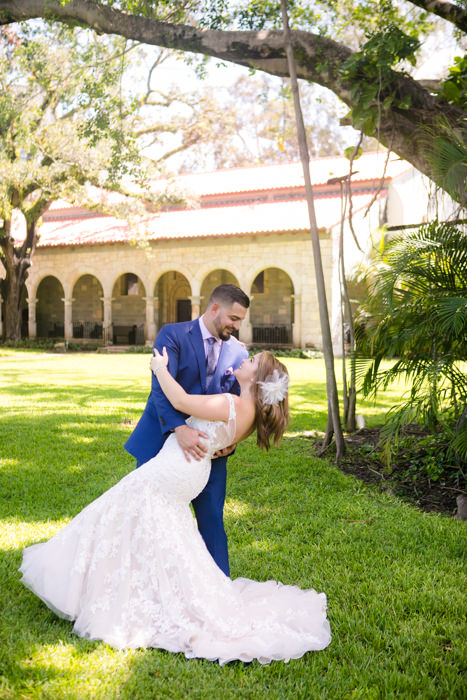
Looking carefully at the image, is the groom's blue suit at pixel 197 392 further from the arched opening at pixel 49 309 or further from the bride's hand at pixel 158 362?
the arched opening at pixel 49 309

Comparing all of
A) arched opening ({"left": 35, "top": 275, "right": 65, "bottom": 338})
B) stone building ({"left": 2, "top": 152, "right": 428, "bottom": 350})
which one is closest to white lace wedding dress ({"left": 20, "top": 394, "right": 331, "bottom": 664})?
stone building ({"left": 2, "top": 152, "right": 428, "bottom": 350})

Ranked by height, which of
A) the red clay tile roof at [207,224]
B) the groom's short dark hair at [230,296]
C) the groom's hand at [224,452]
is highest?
the red clay tile roof at [207,224]

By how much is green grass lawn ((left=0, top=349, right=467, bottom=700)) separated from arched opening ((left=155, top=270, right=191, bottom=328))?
19.5 meters

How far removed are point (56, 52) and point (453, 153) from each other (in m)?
14.2

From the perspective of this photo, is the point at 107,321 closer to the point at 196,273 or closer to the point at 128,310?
the point at 128,310

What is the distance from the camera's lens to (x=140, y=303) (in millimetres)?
27938

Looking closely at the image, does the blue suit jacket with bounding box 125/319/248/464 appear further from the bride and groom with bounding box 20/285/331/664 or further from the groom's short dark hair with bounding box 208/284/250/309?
the groom's short dark hair with bounding box 208/284/250/309

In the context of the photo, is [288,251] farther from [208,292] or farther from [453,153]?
[453,153]

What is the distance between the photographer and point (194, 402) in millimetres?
3088

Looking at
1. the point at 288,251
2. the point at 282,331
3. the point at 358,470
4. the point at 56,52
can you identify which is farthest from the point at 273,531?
the point at 282,331

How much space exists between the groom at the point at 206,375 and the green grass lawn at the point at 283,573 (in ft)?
1.81

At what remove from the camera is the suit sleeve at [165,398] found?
3.18 meters

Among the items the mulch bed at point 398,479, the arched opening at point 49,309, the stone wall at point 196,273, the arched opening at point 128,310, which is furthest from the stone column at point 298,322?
the mulch bed at point 398,479

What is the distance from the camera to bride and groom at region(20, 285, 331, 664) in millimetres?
2838
